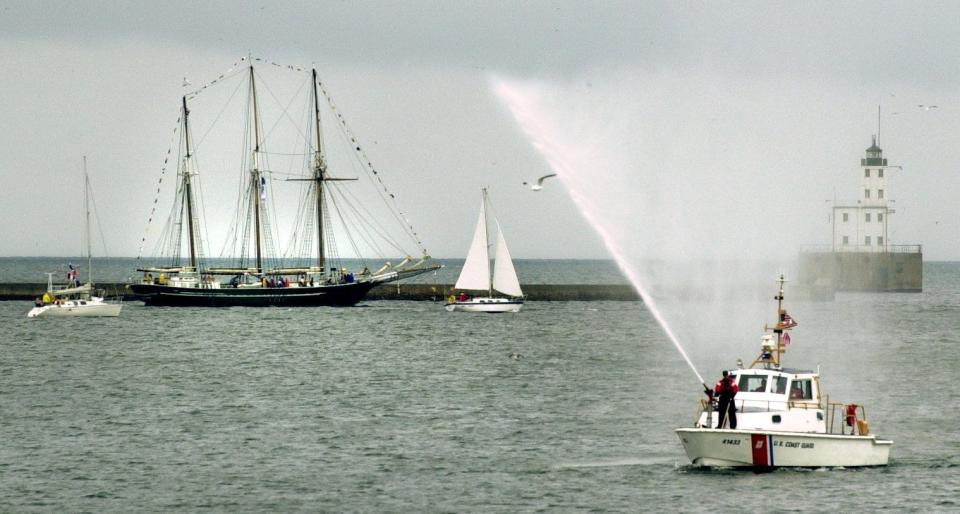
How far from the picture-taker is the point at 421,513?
47.2m

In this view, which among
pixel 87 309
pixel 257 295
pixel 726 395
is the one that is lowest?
pixel 87 309

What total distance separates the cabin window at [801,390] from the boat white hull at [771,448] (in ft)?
5.11

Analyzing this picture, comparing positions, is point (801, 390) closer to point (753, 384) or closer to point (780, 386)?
point (780, 386)

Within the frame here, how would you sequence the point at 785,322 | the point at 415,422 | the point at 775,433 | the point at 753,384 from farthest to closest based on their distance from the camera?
the point at 415,422 → the point at 785,322 → the point at 753,384 → the point at 775,433

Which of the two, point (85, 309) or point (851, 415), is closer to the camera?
point (851, 415)

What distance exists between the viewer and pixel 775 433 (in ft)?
163

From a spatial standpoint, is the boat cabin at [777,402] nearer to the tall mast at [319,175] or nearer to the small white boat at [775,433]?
the small white boat at [775,433]

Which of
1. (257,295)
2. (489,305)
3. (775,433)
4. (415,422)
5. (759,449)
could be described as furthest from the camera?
(257,295)

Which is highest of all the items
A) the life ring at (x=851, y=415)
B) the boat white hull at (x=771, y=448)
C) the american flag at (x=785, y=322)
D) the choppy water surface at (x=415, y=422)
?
the american flag at (x=785, y=322)

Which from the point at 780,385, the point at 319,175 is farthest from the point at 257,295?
the point at 780,385

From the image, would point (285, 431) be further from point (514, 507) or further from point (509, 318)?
point (509, 318)

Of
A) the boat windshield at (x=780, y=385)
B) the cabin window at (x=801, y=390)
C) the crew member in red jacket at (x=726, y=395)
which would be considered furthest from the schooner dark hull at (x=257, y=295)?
the crew member in red jacket at (x=726, y=395)

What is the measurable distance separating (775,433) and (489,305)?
11910 centimetres

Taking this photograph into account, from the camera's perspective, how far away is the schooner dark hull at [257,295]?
597 ft
